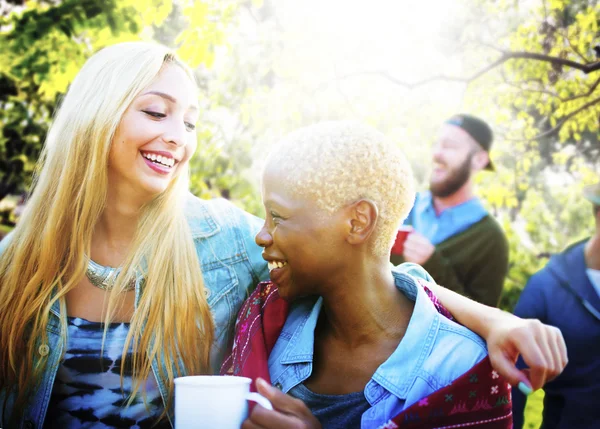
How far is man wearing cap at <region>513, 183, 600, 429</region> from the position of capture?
2.79 meters

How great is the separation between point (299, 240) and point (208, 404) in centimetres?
53

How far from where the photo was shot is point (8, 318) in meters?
1.91

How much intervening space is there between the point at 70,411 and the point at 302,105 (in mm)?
4341

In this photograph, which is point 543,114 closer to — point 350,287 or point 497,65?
point 497,65

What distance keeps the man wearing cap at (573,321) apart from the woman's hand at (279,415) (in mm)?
1725

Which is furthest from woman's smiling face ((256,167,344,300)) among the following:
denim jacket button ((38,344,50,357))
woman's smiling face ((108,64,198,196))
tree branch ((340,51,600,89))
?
tree branch ((340,51,600,89))

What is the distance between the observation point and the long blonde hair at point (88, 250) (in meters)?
1.90

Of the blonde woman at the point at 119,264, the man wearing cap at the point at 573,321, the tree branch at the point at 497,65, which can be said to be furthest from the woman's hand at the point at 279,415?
the tree branch at the point at 497,65

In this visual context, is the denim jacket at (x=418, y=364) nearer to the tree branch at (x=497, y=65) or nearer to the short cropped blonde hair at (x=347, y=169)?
the short cropped blonde hair at (x=347, y=169)

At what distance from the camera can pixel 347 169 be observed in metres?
1.59

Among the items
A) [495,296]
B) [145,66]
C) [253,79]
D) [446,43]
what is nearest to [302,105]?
[253,79]

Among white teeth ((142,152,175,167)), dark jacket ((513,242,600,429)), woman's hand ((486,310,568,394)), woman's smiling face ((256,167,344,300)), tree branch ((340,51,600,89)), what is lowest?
dark jacket ((513,242,600,429))

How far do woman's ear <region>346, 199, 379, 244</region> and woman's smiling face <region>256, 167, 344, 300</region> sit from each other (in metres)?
0.03

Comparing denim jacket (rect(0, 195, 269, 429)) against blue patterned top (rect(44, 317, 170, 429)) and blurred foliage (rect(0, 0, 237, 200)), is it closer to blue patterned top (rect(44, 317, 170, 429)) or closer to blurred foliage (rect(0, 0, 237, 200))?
blue patterned top (rect(44, 317, 170, 429))
